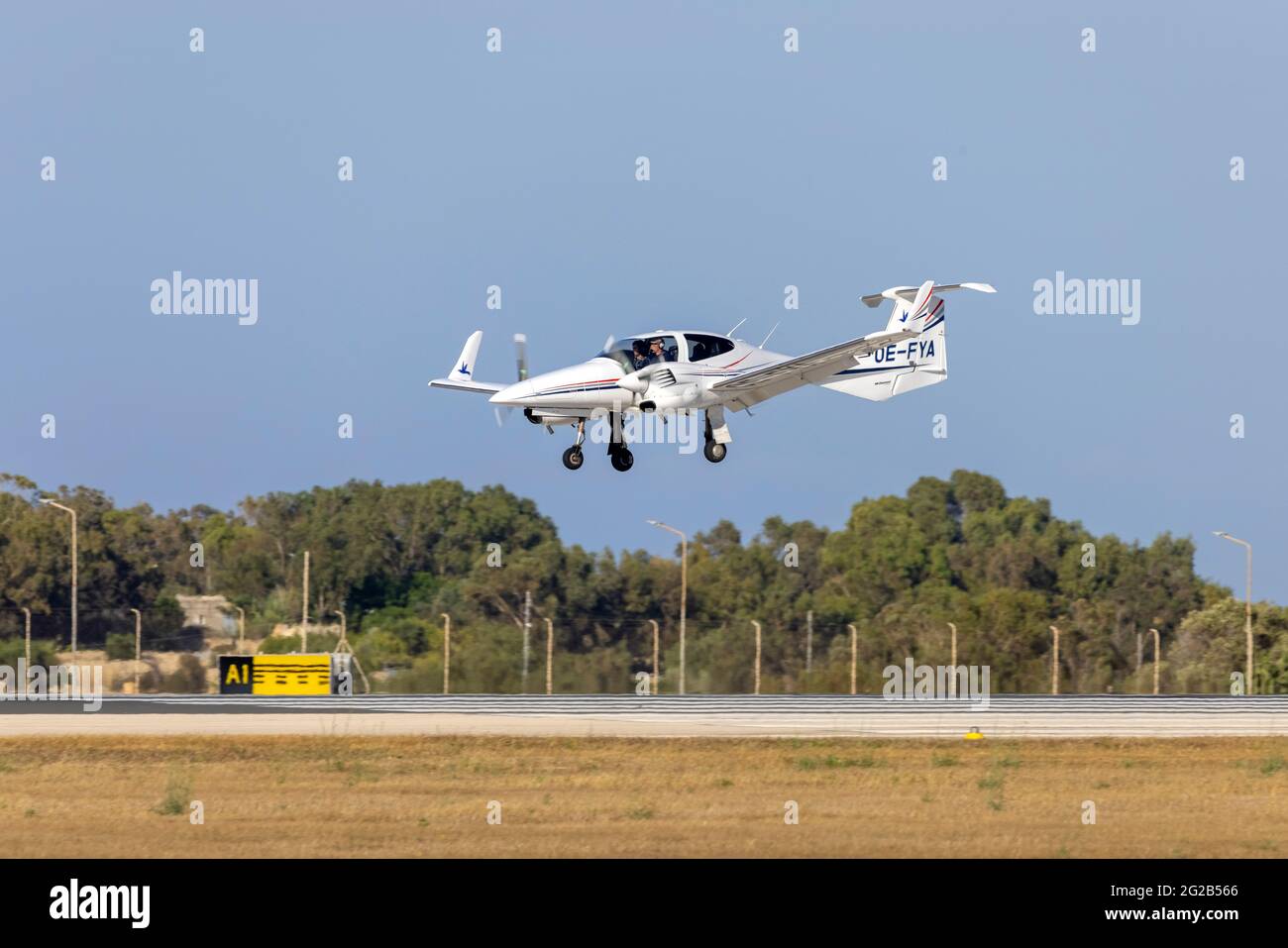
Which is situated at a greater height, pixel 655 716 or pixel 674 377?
pixel 674 377

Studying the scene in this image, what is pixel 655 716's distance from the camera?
50844 millimetres

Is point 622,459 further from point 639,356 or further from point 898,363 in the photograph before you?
point 898,363

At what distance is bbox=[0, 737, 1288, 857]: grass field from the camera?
1035 inches

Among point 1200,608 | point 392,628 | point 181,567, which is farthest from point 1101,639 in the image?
point 181,567

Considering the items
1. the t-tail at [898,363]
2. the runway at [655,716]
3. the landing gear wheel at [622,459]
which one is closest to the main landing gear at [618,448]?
the landing gear wheel at [622,459]

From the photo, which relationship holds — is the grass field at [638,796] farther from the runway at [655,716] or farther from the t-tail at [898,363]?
the t-tail at [898,363]

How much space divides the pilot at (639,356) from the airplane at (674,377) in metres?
0.02

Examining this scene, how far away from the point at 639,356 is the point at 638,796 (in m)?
8.61

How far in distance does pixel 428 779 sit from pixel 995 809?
11093 millimetres

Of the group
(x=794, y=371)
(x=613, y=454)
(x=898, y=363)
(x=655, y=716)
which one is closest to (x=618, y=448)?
(x=613, y=454)

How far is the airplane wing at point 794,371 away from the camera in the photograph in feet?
112

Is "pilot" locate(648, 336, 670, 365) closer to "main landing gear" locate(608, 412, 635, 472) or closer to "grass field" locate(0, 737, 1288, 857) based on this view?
"main landing gear" locate(608, 412, 635, 472)
